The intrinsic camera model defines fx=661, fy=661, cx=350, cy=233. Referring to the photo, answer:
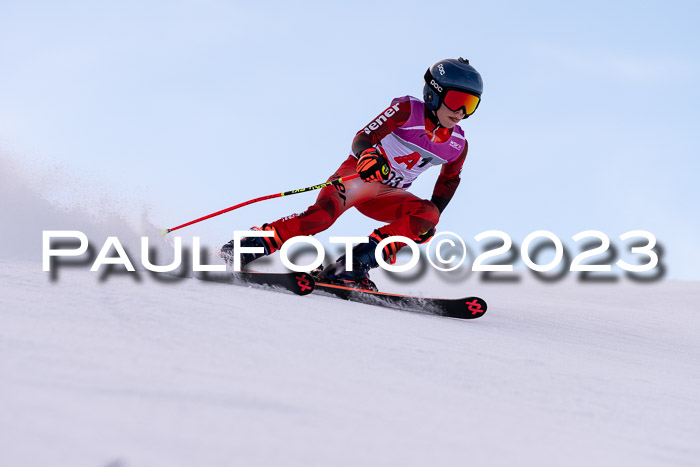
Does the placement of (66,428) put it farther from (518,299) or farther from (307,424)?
(518,299)

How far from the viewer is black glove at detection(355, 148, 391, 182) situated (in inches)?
173

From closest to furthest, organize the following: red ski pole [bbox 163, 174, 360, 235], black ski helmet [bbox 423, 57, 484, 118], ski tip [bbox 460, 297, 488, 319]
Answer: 1. ski tip [bbox 460, 297, 488, 319]
2. black ski helmet [bbox 423, 57, 484, 118]
3. red ski pole [bbox 163, 174, 360, 235]

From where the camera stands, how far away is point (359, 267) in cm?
473

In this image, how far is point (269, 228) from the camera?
4.75m

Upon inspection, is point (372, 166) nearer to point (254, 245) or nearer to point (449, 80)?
point (449, 80)

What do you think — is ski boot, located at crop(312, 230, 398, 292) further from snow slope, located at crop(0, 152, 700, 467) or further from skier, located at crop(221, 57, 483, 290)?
snow slope, located at crop(0, 152, 700, 467)

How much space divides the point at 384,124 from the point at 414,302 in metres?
1.30

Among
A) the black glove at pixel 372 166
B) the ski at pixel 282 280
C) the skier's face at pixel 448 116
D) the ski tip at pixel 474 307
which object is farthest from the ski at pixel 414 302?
the skier's face at pixel 448 116

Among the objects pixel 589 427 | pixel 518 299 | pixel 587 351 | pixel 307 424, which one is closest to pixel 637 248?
pixel 518 299

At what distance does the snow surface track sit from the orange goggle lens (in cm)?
176

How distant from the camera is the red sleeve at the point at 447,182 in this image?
5.10 m

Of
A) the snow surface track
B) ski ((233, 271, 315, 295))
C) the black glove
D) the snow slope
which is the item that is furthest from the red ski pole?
the snow surface track

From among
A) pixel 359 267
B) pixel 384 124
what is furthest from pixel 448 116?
pixel 359 267

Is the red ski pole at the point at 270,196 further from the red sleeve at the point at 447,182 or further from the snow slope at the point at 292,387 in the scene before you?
the snow slope at the point at 292,387
